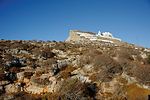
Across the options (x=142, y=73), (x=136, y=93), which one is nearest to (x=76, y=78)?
(x=136, y=93)

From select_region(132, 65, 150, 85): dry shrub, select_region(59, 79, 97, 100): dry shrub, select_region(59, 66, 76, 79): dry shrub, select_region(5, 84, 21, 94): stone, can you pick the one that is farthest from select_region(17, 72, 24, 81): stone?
select_region(132, 65, 150, 85): dry shrub

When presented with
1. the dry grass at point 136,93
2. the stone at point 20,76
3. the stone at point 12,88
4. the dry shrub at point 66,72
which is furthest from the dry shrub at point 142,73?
the stone at point 12,88

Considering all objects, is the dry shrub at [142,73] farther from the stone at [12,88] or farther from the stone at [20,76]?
the stone at [12,88]

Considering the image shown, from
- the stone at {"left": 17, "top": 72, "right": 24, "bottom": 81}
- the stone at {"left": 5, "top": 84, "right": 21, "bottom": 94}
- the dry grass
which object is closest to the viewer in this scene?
the dry grass

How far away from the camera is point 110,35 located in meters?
67.6

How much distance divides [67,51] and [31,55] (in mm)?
5734

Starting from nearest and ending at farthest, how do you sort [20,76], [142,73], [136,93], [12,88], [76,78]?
[136,93], [12,88], [76,78], [142,73], [20,76]

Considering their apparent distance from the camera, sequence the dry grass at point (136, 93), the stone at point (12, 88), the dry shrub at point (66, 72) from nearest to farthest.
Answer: the dry grass at point (136, 93) < the stone at point (12, 88) < the dry shrub at point (66, 72)

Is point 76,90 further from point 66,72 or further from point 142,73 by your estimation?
point 142,73

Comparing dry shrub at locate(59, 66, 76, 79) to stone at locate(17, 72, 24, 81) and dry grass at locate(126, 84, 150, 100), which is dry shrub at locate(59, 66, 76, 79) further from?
dry grass at locate(126, 84, 150, 100)

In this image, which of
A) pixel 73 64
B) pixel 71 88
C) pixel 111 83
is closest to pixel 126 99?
pixel 111 83

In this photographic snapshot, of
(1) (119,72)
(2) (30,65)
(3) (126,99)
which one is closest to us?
(3) (126,99)

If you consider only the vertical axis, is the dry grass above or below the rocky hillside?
below

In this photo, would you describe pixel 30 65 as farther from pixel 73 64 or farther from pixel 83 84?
pixel 83 84
